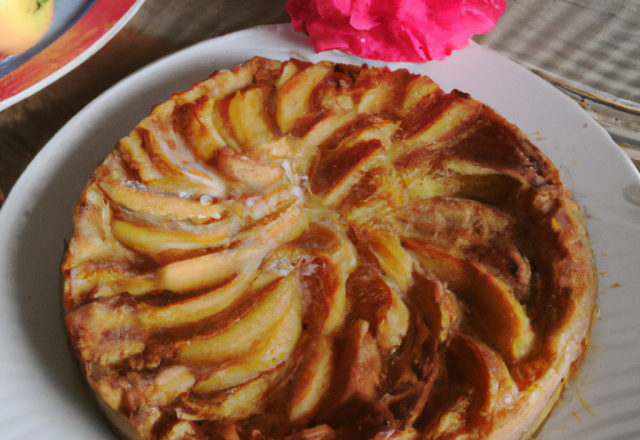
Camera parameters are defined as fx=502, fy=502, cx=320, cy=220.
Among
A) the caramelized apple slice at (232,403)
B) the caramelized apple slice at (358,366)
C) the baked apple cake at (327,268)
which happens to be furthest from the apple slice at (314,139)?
the caramelized apple slice at (232,403)

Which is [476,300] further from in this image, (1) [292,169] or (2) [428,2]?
(2) [428,2]

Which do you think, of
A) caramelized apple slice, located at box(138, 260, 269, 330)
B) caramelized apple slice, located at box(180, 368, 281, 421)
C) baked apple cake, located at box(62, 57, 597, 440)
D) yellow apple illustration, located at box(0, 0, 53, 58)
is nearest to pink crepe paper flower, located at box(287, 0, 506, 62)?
baked apple cake, located at box(62, 57, 597, 440)

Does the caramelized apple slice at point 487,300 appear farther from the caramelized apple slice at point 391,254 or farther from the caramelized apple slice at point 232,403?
the caramelized apple slice at point 232,403

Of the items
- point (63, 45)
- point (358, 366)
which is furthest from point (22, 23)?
point (358, 366)

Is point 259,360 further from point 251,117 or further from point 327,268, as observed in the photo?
point 251,117

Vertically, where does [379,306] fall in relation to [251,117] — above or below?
below

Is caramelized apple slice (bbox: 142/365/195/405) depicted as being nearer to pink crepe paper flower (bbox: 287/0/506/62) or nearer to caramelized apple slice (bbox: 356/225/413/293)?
caramelized apple slice (bbox: 356/225/413/293)

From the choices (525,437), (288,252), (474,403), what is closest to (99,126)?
(288,252)
